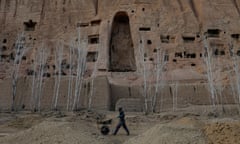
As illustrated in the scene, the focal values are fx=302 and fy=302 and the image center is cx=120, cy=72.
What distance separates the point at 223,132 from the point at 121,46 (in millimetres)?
21127

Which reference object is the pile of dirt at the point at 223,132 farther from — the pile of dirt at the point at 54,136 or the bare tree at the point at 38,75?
the bare tree at the point at 38,75

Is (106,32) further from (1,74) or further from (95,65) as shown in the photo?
(1,74)

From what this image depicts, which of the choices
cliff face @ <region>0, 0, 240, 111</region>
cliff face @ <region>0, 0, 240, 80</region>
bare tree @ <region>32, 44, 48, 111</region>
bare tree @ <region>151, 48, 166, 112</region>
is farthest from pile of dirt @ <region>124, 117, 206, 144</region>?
cliff face @ <region>0, 0, 240, 80</region>

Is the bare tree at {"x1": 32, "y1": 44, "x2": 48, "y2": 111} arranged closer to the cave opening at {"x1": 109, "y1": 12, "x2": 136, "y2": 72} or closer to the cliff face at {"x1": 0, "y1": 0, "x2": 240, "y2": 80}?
the cliff face at {"x1": 0, "y1": 0, "x2": 240, "y2": 80}

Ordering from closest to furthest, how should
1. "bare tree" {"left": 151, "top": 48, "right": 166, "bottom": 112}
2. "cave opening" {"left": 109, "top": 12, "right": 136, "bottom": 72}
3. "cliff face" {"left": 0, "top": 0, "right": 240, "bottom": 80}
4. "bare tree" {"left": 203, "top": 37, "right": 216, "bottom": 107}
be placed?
"bare tree" {"left": 151, "top": 48, "right": 166, "bottom": 112}, "bare tree" {"left": 203, "top": 37, "right": 216, "bottom": 107}, "cliff face" {"left": 0, "top": 0, "right": 240, "bottom": 80}, "cave opening" {"left": 109, "top": 12, "right": 136, "bottom": 72}

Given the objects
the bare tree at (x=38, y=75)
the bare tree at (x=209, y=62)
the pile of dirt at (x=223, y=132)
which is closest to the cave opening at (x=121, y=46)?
the bare tree at (x=38, y=75)

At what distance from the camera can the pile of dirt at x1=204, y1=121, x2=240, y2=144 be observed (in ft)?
23.1

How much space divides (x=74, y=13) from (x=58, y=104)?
1315 centimetres

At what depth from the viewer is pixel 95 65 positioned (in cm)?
2498

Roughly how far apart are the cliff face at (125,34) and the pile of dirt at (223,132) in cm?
1551

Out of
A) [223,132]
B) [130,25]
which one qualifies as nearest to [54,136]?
[223,132]

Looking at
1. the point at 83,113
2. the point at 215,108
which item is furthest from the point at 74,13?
the point at 215,108

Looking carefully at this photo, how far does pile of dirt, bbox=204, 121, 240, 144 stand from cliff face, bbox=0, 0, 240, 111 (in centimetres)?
1551

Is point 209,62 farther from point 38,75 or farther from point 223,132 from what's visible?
point 223,132
